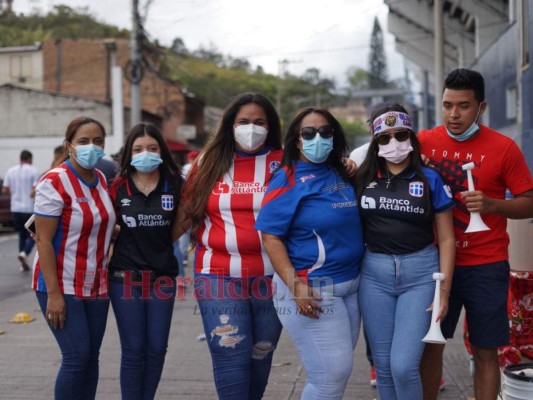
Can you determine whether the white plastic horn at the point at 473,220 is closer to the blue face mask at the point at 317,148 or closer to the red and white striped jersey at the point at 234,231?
the blue face mask at the point at 317,148

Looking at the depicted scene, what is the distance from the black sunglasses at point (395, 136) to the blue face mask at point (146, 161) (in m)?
1.38

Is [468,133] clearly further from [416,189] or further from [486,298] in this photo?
[486,298]

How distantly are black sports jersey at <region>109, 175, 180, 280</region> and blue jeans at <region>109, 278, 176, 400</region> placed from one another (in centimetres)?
12

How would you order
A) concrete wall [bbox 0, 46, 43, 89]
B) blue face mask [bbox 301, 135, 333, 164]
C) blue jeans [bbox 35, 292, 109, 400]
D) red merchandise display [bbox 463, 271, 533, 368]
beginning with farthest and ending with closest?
1. concrete wall [bbox 0, 46, 43, 89]
2. red merchandise display [bbox 463, 271, 533, 368]
3. blue jeans [bbox 35, 292, 109, 400]
4. blue face mask [bbox 301, 135, 333, 164]

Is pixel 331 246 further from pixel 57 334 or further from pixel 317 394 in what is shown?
pixel 57 334

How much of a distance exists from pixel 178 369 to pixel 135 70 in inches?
666

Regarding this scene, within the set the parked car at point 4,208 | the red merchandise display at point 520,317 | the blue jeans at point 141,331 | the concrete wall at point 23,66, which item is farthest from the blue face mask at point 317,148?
the concrete wall at point 23,66

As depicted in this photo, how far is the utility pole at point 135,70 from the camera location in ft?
70.7

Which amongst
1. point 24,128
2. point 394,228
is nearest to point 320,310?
point 394,228

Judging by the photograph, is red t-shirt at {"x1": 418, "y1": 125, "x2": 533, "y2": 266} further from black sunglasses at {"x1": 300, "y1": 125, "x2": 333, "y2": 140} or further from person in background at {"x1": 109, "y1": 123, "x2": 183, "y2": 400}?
person in background at {"x1": 109, "y1": 123, "x2": 183, "y2": 400}

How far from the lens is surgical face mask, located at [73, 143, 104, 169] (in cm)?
416

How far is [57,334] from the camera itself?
158 inches

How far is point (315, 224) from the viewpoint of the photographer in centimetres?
362

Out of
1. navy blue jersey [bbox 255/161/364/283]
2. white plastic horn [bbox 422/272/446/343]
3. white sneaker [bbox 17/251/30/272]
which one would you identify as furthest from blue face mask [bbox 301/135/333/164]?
white sneaker [bbox 17/251/30/272]
